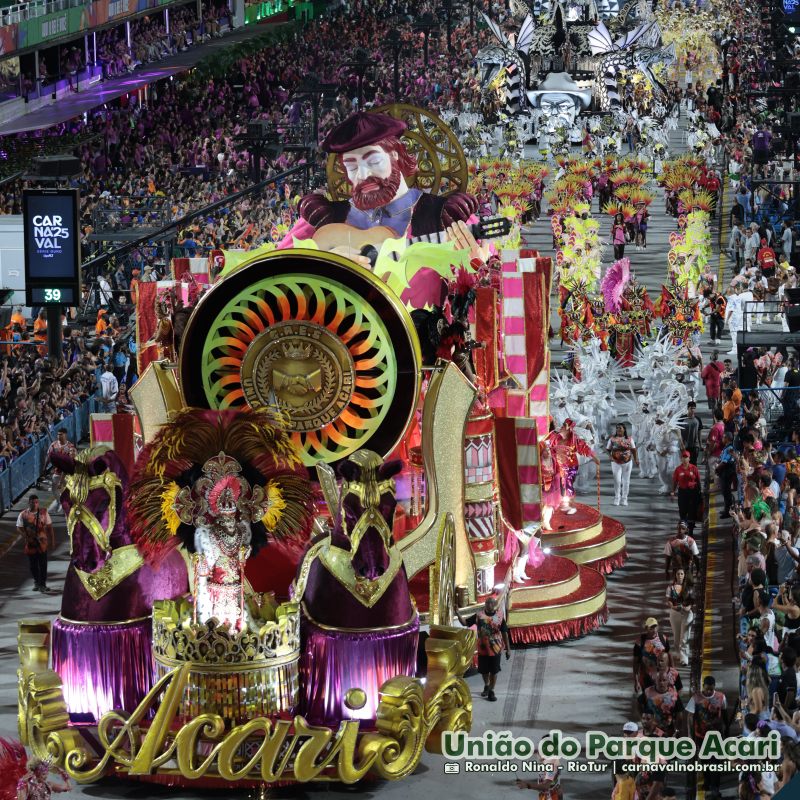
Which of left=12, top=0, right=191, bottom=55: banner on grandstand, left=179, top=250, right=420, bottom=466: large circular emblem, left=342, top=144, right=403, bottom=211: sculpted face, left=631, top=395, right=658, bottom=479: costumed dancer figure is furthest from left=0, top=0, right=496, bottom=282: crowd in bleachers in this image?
left=179, top=250, right=420, bottom=466: large circular emblem

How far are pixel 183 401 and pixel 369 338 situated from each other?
7.03 feet

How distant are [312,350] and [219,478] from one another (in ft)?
13.2

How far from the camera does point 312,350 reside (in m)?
23.0

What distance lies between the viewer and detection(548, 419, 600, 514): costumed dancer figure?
28.6 metres

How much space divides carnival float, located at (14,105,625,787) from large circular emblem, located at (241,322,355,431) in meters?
0.02

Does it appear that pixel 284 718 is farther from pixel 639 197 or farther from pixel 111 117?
pixel 111 117

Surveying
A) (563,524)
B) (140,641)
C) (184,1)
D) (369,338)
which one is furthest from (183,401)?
(184,1)

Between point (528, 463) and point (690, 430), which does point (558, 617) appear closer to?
point (528, 463)

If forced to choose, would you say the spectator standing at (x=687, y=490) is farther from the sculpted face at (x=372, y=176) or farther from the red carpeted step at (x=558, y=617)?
the sculpted face at (x=372, y=176)

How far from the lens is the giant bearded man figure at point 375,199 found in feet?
88.8

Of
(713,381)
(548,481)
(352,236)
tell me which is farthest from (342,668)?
(713,381)

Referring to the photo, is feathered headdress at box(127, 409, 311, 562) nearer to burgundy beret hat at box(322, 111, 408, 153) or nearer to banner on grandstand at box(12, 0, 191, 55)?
burgundy beret hat at box(322, 111, 408, 153)

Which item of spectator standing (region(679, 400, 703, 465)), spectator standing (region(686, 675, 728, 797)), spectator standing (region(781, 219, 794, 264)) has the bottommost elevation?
spectator standing (region(686, 675, 728, 797))

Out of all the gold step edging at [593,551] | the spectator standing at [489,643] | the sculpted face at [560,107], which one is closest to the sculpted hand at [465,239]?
the gold step edging at [593,551]
